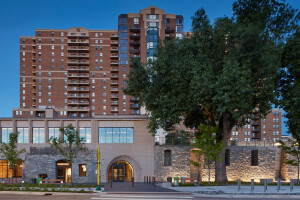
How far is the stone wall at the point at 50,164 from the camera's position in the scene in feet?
121

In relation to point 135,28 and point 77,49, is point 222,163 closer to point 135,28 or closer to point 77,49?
point 135,28

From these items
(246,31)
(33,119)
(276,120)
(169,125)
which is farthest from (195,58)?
(276,120)

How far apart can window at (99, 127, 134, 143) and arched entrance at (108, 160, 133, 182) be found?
3.05 meters

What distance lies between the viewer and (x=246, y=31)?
25938mm

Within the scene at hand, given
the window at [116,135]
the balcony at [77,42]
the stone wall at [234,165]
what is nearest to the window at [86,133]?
the window at [116,135]

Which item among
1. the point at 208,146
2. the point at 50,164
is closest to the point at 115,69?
the point at 50,164

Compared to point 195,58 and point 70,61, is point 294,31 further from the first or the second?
point 70,61

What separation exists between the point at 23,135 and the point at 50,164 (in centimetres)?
541

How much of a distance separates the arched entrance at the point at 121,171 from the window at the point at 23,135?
11417mm

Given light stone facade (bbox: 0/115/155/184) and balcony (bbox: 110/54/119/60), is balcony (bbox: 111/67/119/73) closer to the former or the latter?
balcony (bbox: 110/54/119/60)

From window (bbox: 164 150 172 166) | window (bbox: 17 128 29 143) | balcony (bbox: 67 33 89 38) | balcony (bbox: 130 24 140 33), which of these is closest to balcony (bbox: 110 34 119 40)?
balcony (bbox: 67 33 89 38)

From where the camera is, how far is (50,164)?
37.4 m

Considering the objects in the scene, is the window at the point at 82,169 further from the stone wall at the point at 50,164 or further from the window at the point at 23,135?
the window at the point at 23,135

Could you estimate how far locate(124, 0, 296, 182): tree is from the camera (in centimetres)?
2614
